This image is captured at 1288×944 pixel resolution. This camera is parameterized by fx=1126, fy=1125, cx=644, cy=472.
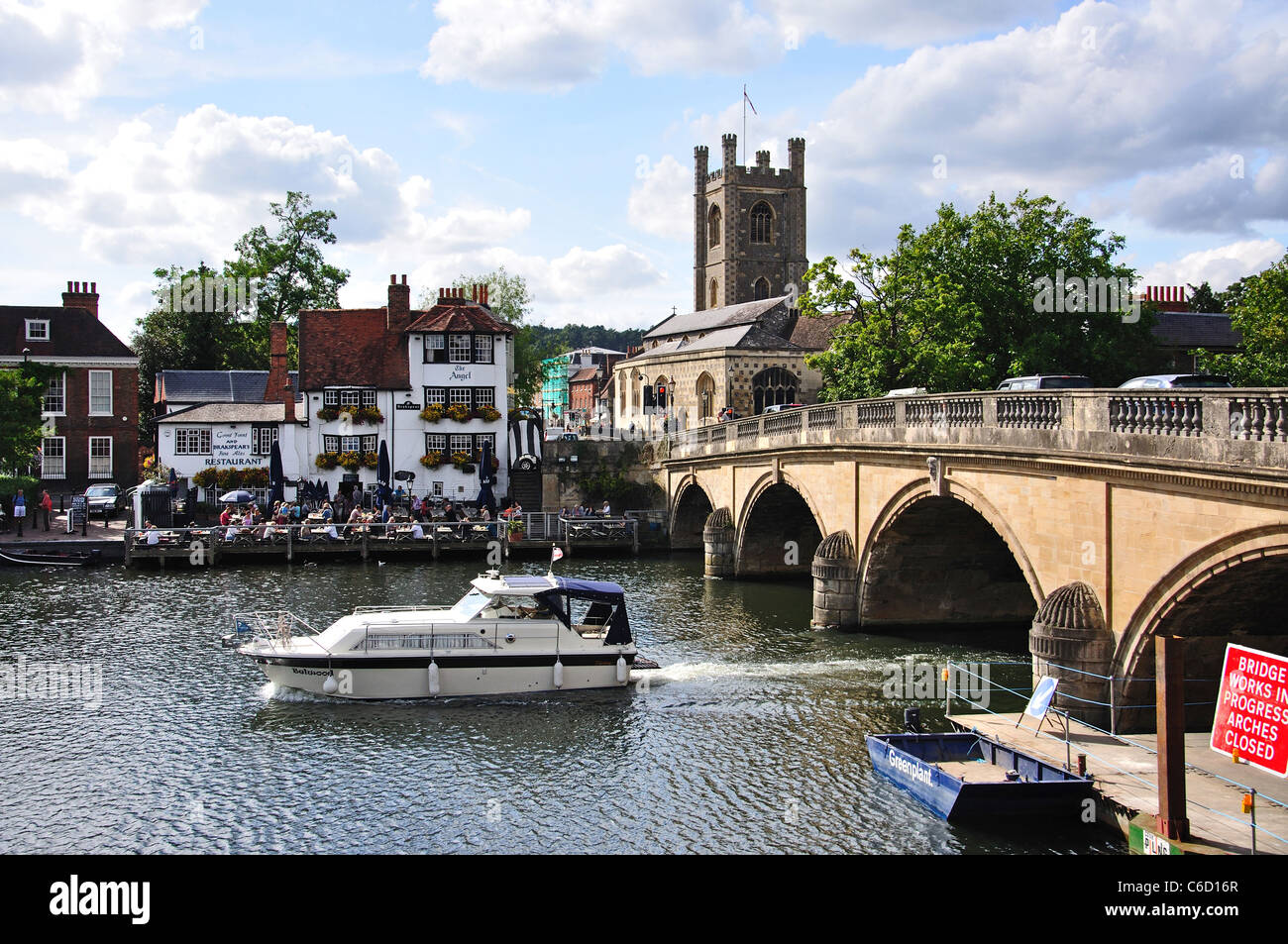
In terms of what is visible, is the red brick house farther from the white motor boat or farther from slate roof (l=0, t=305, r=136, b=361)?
the white motor boat

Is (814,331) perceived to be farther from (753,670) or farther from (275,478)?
(753,670)

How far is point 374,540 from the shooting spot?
164ft

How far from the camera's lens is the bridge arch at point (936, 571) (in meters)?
31.7

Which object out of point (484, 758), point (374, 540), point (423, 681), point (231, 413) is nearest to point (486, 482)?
point (374, 540)

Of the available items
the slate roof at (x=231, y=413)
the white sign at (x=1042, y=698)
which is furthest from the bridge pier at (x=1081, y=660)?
the slate roof at (x=231, y=413)

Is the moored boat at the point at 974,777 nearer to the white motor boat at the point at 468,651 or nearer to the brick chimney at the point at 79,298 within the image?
the white motor boat at the point at 468,651

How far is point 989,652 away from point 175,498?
130 feet

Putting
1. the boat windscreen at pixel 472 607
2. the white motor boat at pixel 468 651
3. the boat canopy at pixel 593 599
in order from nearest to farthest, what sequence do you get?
the white motor boat at pixel 468 651
the boat windscreen at pixel 472 607
the boat canopy at pixel 593 599

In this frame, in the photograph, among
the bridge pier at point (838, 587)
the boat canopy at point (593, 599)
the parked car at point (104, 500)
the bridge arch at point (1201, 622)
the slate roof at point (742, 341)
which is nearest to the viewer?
the bridge arch at point (1201, 622)

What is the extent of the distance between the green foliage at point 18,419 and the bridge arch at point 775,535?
34.4 meters

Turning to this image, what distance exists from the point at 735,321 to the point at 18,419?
41.9m

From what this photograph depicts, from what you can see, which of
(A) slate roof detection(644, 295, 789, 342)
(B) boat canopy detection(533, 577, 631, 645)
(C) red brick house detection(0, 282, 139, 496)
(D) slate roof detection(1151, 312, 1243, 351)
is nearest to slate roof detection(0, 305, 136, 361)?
(C) red brick house detection(0, 282, 139, 496)

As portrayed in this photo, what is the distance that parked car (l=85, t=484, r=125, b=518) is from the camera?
186ft

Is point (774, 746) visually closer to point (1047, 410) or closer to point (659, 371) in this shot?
point (1047, 410)
